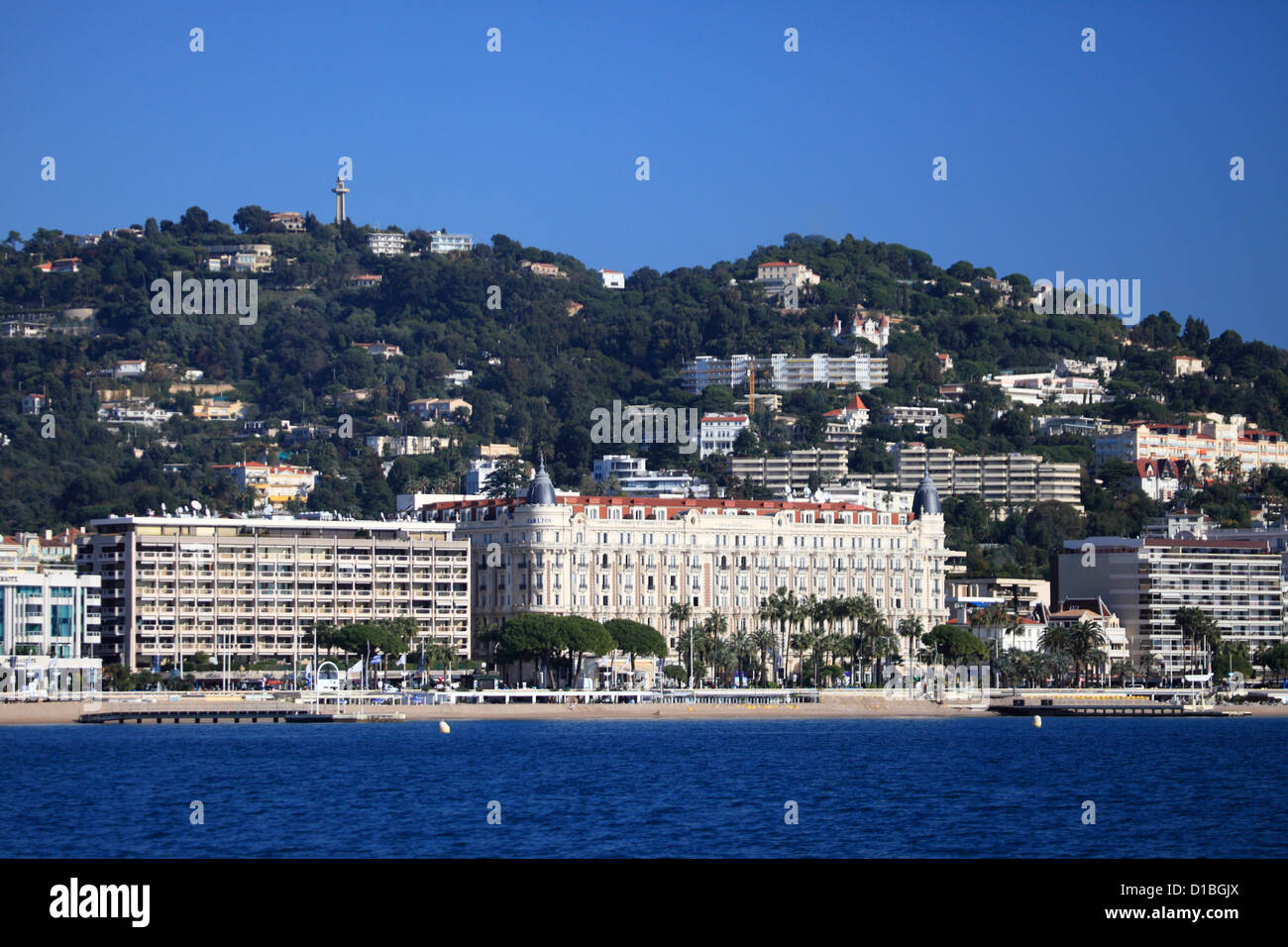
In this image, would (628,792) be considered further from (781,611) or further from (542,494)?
(542,494)

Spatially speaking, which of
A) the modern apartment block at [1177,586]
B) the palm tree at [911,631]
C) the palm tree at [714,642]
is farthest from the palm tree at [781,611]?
the modern apartment block at [1177,586]

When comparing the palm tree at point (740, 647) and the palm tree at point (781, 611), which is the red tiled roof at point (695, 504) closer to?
the palm tree at point (781, 611)

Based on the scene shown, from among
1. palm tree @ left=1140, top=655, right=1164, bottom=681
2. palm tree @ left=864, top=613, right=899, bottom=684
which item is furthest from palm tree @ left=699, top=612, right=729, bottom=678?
palm tree @ left=1140, top=655, right=1164, bottom=681

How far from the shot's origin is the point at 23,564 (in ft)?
441

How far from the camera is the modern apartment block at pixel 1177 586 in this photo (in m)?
159

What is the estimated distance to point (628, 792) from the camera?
60.0 meters

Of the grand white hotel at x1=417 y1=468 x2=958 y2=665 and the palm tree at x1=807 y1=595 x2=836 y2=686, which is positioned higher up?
the grand white hotel at x1=417 y1=468 x2=958 y2=665

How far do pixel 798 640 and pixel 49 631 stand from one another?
43645 millimetres

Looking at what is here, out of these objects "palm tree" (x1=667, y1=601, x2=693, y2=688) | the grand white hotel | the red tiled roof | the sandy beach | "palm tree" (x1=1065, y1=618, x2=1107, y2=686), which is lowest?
the sandy beach

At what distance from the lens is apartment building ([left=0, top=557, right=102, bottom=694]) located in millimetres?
111500

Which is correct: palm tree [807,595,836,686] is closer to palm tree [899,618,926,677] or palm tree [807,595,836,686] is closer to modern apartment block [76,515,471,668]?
palm tree [899,618,926,677]

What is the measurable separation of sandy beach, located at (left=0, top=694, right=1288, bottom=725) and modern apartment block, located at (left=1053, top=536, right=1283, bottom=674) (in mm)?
43309

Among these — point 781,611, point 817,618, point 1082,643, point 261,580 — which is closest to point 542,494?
point 781,611
